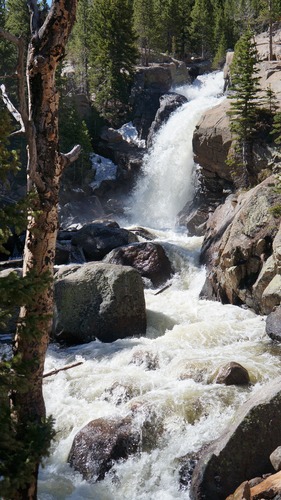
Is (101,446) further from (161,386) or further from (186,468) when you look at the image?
(161,386)

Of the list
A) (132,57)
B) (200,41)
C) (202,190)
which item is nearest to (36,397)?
(202,190)

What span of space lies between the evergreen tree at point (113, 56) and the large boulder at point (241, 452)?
1744 inches

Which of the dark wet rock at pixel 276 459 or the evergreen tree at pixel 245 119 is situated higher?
the evergreen tree at pixel 245 119

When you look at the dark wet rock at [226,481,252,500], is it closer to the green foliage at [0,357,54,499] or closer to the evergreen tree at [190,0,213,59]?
the green foliage at [0,357,54,499]

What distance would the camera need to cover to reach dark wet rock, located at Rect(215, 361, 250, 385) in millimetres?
11164

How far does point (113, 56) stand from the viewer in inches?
1988

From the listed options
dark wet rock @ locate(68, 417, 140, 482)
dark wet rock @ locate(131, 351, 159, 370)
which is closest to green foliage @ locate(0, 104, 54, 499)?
dark wet rock @ locate(68, 417, 140, 482)

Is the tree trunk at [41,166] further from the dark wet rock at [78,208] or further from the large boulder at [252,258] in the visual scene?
the dark wet rock at [78,208]

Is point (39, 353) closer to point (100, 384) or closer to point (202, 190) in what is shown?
point (100, 384)

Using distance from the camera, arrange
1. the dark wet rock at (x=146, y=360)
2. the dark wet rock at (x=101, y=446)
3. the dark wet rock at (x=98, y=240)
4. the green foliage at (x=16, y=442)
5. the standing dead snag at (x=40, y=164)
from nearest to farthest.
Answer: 1. the green foliage at (x=16, y=442)
2. the standing dead snag at (x=40, y=164)
3. the dark wet rock at (x=101, y=446)
4. the dark wet rock at (x=146, y=360)
5. the dark wet rock at (x=98, y=240)

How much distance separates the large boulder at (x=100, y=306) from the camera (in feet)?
53.4

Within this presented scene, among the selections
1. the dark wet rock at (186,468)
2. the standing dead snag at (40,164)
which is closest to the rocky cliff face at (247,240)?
the dark wet rock at (186,468)

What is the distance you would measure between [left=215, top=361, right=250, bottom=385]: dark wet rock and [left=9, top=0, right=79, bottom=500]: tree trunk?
5.68 m

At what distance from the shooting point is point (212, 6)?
74438 millimetres
